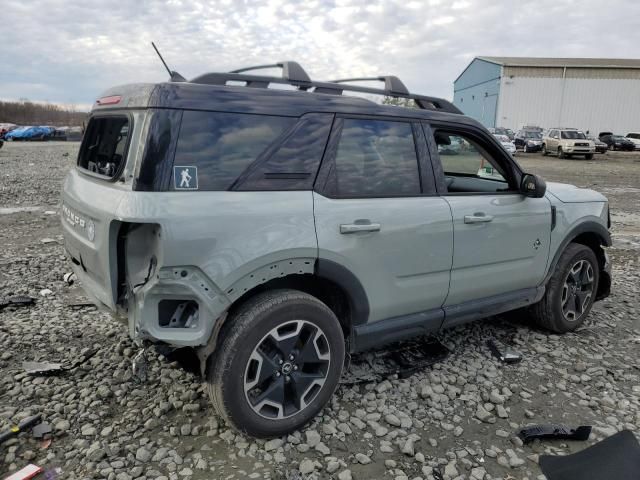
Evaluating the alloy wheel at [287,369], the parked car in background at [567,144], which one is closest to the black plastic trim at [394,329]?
the alloy wheel at [287,369]

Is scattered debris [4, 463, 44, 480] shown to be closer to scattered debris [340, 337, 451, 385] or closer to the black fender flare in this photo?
scattered debris [340, 337, 451, 385]

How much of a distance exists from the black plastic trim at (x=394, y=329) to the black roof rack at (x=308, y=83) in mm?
1514

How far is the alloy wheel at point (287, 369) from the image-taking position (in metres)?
2.82

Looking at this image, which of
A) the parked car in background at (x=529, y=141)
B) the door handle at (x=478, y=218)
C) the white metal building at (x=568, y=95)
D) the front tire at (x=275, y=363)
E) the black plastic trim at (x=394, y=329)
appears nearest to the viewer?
the front tire at (x=275, y=363)

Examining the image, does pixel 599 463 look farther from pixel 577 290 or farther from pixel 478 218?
pixel 577 290

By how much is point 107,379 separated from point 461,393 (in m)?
2.51

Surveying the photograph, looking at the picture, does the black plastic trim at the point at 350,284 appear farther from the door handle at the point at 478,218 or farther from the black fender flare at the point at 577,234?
the black fender flare at the point at 577,234

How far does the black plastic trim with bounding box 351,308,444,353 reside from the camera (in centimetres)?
322

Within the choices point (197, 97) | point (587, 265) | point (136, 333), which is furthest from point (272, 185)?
point (587, 265)

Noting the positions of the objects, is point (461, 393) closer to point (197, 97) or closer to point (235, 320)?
point (235, 320)

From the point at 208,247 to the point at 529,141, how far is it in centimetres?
3493

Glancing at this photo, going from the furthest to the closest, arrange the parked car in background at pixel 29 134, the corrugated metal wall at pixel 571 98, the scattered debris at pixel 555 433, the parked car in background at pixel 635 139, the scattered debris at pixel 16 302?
the corrugated metal wall at pixel 571 98
the parked car in background at pixel 29 134
the parked car in background at pixel 635 139
the scattered debris at pixel 16 302
the scattered debris at pixel 555 433

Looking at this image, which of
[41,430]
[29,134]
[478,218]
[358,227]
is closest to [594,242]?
[478,218]

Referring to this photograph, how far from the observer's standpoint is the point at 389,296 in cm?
327
